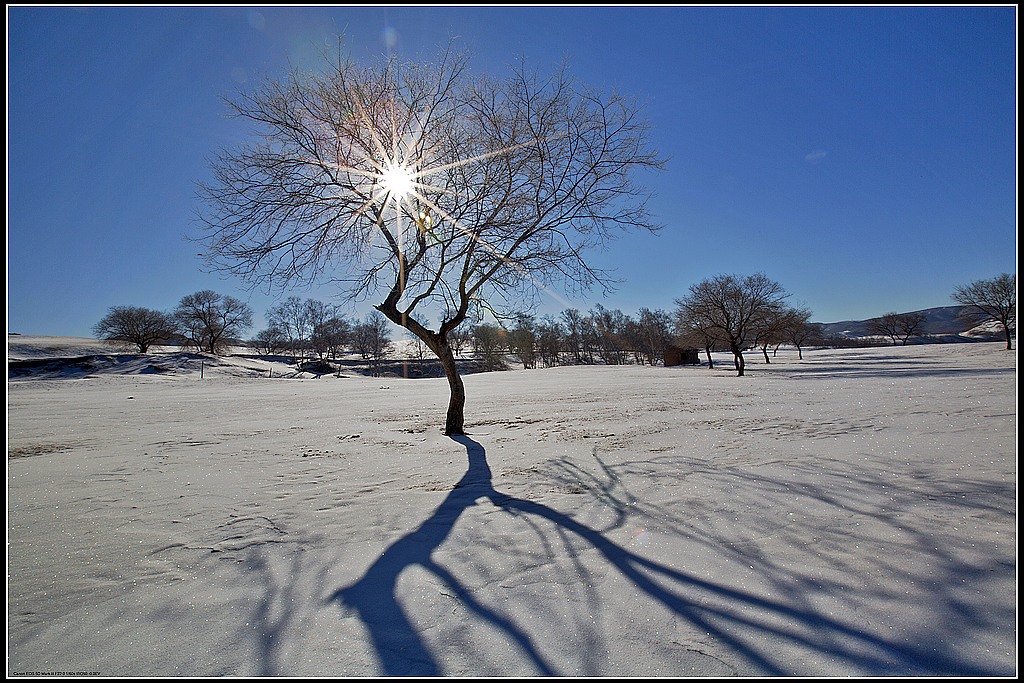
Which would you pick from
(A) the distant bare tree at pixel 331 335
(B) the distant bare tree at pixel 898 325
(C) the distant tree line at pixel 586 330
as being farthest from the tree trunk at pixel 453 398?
(B) the distant bare tree at pixel 898 325

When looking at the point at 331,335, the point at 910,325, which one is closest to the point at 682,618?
the point at 331,335

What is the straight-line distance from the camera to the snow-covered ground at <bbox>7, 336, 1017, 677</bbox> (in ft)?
6.31

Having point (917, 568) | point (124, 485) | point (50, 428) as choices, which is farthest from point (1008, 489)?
point (50, 428)

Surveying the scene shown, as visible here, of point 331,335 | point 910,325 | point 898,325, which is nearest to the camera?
point 331,335

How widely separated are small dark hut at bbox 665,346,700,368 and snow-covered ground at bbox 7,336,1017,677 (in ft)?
149

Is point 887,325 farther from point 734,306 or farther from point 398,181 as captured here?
point 398,181

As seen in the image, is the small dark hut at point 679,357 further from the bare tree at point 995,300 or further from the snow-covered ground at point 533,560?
the snow-covered ground at point 533,560

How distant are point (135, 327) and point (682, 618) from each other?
2879 inches

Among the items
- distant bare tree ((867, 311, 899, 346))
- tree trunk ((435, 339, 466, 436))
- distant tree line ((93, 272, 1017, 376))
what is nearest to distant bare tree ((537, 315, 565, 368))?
distant tree line ((93, 272, 1017, 376))

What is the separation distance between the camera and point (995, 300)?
38.4 meters

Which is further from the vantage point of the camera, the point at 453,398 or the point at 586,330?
the point at 586,330

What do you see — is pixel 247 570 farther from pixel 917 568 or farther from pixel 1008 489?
pixel 1008 489

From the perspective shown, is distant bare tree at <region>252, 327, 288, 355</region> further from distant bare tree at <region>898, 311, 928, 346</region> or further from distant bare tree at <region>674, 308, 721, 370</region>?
distant bare tree at <region>898, 311, 928, 346</region>

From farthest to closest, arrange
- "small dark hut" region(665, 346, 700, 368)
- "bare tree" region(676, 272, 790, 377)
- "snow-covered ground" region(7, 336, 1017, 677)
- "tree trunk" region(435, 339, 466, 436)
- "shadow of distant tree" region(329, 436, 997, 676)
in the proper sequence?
"small dark hut" region(665, 346, 700, 368), "bare tree" region(676, 272, 790, 377), "tree trunk" region(435, 339, 466, 436), "snow-covered ground" region(7, 336, 1017, 677), "shadow of distant tree" region(329, 436, 997, 676)
